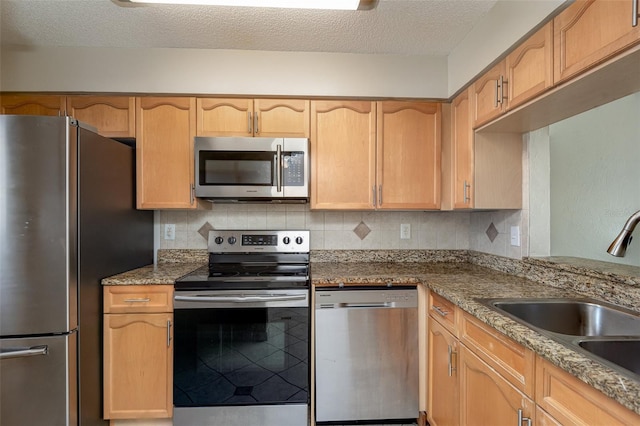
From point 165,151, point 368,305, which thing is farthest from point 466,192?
point 165,151

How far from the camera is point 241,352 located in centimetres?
175

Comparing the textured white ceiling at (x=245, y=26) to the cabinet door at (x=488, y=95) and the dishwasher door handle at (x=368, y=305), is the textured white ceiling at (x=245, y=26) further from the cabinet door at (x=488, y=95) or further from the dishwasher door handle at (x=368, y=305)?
the dishwasher door handle at (x=368, y=305)

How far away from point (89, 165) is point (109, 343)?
0.96 metres

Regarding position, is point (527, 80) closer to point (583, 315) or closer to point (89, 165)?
point (583, 315)

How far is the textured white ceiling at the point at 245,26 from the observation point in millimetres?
1662

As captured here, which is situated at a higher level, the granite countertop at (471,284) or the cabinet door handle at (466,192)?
the cabinet door handle at (466,192)

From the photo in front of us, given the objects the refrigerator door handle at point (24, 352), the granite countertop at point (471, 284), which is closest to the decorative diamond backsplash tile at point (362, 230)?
the granite countertop at point (471, 284)

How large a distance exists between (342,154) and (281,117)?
47 cm

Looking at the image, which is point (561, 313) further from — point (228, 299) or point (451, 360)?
point (228, 299)

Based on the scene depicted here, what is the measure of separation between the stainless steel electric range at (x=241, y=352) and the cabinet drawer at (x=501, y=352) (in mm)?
836

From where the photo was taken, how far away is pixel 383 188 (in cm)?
214

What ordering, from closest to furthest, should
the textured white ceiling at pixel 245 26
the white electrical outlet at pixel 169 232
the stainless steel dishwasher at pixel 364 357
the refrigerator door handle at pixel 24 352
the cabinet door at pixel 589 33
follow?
1. the cabinet door at pixel 589 33
2. the refrigerator door handle at pixel 24 352
3. the textured white ceiling at pixel 245 26
4. the stainless steel dishwasher at pixel 364 357
5. the white electrical outlet at pixel 169 232

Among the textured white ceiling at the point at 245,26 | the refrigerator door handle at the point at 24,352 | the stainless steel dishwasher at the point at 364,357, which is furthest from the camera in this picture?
the stainless steel dishwasher at the point at 364,357

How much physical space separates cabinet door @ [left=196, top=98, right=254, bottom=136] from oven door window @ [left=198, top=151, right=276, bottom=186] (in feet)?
0.53
